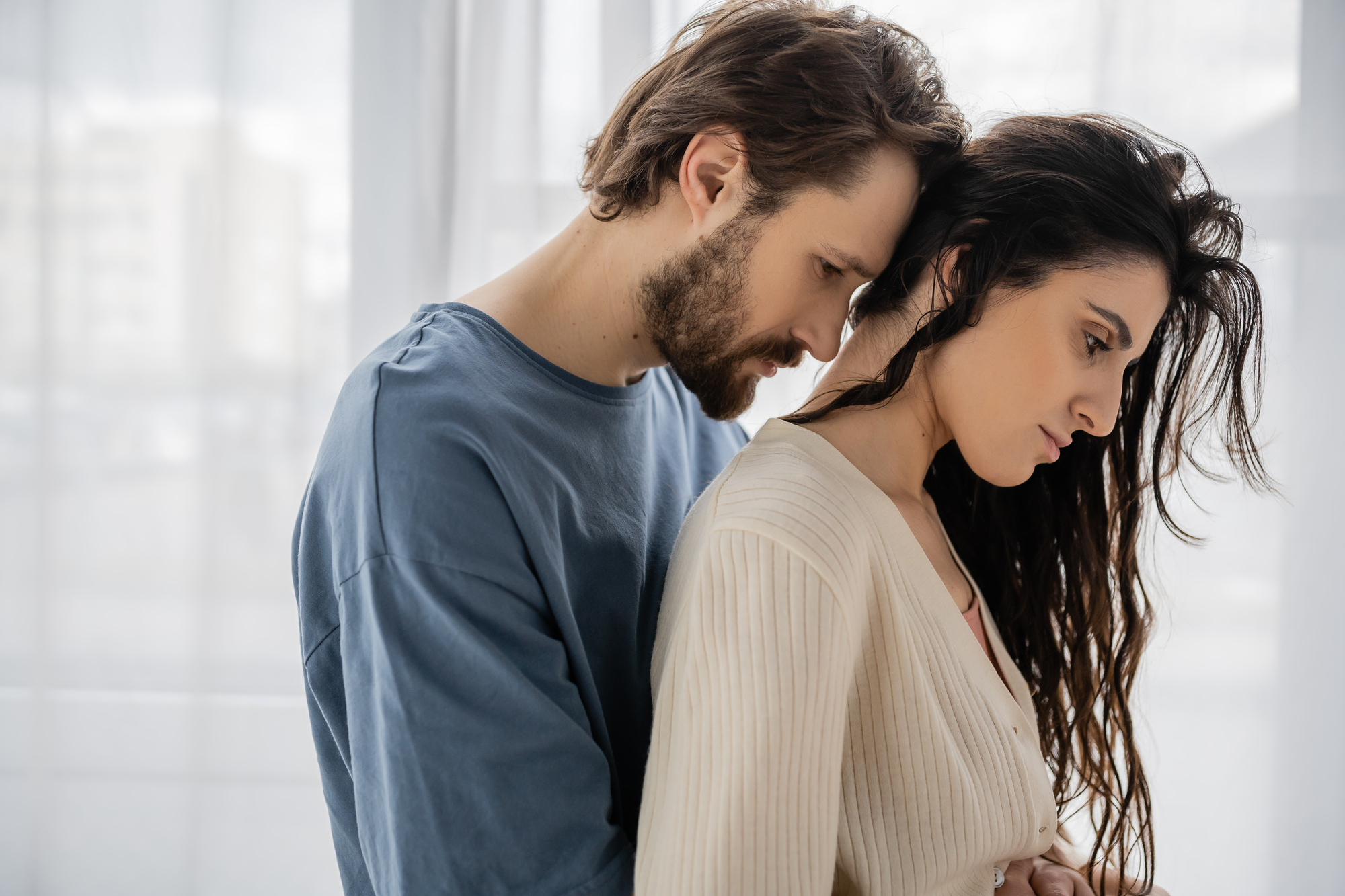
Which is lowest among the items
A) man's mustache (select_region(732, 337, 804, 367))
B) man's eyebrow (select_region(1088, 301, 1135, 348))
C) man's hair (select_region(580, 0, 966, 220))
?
man's mustache (select_region(732, 337, 804, 367))

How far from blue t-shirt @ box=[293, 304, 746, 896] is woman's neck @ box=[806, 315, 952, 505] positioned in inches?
10.6

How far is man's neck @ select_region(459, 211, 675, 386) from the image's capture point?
873mm

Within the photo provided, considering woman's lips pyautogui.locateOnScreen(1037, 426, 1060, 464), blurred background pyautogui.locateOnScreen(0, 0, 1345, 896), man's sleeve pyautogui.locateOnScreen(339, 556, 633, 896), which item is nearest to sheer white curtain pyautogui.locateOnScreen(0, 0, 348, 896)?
blurred background pyautogui.locateOnScreen(0, 0, 1345, 896)

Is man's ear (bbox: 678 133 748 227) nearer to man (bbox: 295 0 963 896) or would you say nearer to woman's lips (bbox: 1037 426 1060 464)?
man (bbox: 295 0 963 896)

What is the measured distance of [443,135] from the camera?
4.58 feet

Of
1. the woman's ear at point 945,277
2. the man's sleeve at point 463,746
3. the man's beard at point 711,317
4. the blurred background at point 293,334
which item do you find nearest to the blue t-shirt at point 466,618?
the man's sleeve at point 463,746

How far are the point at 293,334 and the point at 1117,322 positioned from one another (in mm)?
1287

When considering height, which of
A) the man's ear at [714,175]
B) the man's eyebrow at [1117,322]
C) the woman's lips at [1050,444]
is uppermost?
the man's ear at [714,175]

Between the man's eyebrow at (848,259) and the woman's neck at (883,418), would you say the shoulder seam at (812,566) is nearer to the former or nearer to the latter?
the woman's neck at (883,418)

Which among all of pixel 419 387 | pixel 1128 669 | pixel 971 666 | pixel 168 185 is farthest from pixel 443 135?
pixel 1128 669

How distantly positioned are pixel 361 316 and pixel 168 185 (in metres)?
0.41

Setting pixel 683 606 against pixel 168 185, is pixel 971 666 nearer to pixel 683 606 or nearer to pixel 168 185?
pixel 683 606

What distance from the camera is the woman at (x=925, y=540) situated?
2.01 feet

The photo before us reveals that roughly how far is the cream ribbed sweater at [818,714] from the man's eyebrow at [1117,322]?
276 mm
